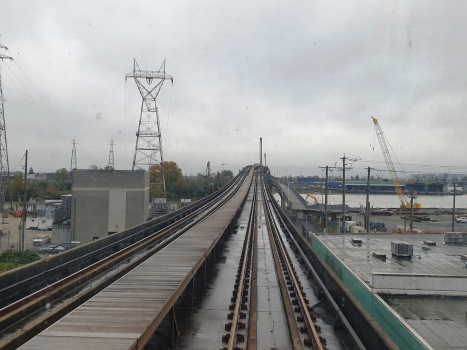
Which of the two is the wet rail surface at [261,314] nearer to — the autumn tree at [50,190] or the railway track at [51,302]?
the railway track at [51,302]

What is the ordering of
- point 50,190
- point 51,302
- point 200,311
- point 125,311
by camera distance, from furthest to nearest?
1. point 50,190
2. point 200,311
3. point 51,302
4. point 125,311

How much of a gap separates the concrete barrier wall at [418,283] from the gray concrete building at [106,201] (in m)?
23.5

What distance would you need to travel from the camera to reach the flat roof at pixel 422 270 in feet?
16.5

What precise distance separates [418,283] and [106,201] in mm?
24991

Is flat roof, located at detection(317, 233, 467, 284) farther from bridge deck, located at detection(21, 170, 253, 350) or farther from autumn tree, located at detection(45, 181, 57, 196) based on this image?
autumn tree, located at detection(45, 181, 57, 196)

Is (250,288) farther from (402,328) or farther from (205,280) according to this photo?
(402,328)

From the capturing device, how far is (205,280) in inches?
348

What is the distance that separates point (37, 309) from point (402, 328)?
19.0ft

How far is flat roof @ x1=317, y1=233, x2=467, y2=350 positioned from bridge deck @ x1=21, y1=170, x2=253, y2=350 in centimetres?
395

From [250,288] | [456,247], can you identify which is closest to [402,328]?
[250,288]

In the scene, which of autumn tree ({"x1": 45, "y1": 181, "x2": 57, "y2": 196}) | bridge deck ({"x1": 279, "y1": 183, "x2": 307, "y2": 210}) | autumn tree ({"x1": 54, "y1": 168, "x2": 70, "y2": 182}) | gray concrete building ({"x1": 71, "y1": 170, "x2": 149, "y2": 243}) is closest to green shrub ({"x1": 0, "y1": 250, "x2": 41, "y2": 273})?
gray concrete building ({"x1": 71, "y1": 170, "x2": 149, "y2": 243})

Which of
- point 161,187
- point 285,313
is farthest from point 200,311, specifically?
point 161,187

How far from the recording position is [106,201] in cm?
2709

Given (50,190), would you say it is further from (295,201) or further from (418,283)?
(418,283)
